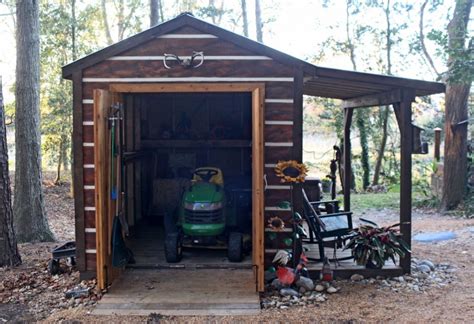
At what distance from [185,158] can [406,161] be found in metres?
3.99

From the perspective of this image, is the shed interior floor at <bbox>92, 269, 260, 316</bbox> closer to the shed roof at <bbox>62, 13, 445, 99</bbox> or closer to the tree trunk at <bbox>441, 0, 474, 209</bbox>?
the shed roof at <bbox>62, 13, 445, 99</bbox>

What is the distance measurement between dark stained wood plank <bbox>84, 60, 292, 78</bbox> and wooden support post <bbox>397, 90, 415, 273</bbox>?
1383 millimetres

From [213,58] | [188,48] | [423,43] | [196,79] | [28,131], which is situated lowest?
[28,131]

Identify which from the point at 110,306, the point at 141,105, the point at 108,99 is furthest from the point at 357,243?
the point at 141,105

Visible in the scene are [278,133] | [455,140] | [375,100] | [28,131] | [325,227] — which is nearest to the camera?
[278,133]

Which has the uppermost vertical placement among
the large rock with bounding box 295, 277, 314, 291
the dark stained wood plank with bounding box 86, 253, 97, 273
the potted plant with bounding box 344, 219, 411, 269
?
the potted plant with bounding box 344, 219, 411, 269

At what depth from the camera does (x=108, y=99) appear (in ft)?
16.6

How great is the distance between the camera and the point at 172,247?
574 centimetres

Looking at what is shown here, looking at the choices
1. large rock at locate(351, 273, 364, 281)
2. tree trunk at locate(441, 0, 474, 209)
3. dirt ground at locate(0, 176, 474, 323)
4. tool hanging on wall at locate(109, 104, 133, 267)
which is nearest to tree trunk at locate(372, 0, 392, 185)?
tree trunk at locate(441, 0, 474, 209)

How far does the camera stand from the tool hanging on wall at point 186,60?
520 centimetres

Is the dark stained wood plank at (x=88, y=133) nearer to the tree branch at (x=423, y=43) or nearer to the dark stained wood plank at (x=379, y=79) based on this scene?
the dark stained wood plank at (x=379, y=79)

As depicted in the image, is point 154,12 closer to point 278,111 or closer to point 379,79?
point 278,111

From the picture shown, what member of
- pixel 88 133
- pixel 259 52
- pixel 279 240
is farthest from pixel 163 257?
pixel 259 52

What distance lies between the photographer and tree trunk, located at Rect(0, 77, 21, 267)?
5961 mm
